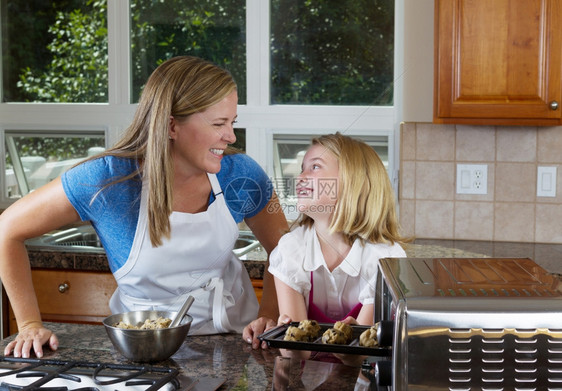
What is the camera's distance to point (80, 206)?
1600 mm

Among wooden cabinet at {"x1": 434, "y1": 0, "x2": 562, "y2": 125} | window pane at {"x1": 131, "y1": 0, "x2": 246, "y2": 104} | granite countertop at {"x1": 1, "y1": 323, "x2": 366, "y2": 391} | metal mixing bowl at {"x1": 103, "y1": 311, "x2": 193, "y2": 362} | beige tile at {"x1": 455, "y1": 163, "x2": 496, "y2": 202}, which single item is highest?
window pane at {"x1": 131, "y1": 0, "x2": 246, "y2": 104}

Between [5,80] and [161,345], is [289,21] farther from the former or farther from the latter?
[161,345]

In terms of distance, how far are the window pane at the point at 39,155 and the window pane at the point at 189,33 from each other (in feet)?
1.15

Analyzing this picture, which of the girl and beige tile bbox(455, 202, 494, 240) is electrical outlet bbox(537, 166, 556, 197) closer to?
beige tile bbox(455, 202, 494, 240)

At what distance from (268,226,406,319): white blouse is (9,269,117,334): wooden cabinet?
0.96 m

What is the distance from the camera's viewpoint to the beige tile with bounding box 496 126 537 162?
2.68m

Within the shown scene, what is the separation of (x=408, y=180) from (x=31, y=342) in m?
1.78

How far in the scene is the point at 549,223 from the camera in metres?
2.68

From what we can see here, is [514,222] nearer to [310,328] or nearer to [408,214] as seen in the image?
[408,214]

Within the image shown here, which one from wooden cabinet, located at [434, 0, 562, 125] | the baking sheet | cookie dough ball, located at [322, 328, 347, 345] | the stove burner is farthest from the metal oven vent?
wooden cabinet, located at [434, 0, 562, 125]

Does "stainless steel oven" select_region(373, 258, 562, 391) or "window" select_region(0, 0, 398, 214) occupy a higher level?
"window" select_region(0, 0, 398, 214)

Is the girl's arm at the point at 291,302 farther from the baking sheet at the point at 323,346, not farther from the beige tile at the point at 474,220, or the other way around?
the beige tile at the point at 474,220

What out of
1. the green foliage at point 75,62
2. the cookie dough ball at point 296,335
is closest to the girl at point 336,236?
the cookie dough ball at point 296,335

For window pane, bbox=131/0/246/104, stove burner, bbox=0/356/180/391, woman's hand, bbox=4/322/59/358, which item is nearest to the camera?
stove burner, bbox=0/356/180/391
